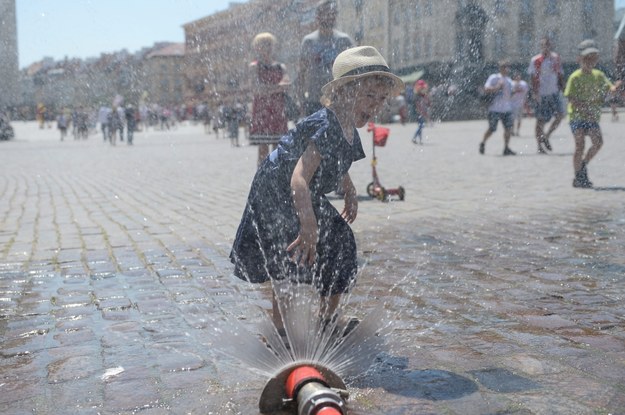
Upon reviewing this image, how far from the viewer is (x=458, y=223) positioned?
6.25 m

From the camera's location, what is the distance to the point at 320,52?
713cm

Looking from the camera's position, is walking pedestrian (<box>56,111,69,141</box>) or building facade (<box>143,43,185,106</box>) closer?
walking pedestrian (<box>56,111,69,141</box>)

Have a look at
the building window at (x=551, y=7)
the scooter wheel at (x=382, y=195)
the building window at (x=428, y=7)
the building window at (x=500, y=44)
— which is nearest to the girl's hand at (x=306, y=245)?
the scooter wheel at (x=382, y=195)

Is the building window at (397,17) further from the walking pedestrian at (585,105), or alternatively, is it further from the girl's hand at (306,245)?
the girl's hand at (306,245)

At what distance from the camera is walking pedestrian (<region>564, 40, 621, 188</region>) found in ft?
28.5

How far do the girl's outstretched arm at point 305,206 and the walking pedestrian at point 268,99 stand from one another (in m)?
4.95

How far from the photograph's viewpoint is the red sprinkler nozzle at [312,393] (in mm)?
2002

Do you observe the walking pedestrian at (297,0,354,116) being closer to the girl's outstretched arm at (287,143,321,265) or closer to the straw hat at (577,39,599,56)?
the straw hat at (577,39,599,56)

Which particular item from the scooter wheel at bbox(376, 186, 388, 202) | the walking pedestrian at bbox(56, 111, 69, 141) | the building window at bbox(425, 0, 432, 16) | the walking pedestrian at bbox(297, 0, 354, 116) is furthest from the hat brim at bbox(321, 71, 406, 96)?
the walking pedestrian at bbox(56, 111, 69, 141)

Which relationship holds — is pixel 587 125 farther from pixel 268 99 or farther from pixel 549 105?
pixel 549 105

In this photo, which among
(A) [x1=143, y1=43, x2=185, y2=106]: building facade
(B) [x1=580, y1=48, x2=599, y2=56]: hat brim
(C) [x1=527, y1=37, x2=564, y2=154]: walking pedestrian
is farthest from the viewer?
(A) [x1=143, y1=43, x2=185, y2=106]: building facade

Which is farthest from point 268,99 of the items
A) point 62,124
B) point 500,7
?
point 62,124

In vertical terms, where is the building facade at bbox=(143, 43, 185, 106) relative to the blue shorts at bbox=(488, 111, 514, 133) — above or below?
above

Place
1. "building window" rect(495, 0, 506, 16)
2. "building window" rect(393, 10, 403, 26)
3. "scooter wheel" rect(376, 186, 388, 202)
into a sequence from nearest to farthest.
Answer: "scooter wheel" rect(376, 186, 388, 202), "building window" rect(393, 10, 403, 26), "building window" rect(495, 0, 506, 16)
